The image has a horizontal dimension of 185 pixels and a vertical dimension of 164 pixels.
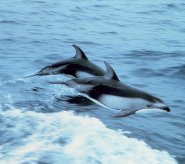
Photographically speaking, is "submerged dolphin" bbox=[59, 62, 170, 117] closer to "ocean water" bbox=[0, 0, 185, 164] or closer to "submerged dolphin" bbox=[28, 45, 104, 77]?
"ocean water" bbox=[0, 0, 185, 164]

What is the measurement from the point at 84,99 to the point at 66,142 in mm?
2811

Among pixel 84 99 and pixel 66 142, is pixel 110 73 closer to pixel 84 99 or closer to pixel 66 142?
pixel 84 99

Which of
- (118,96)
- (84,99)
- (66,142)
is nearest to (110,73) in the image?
(118,96)

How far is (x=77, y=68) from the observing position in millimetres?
12891

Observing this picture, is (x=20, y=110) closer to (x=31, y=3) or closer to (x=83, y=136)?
(x=83, y=136)

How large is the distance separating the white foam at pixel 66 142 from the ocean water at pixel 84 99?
0.02 meters

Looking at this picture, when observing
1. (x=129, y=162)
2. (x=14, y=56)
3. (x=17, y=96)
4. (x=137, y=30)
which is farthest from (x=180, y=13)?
(x=129, y=162)

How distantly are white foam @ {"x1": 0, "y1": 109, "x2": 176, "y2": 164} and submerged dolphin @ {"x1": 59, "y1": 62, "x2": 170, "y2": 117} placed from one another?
553 mm

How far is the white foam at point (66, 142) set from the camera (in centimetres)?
934

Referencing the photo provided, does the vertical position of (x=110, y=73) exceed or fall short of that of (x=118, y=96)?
it exceeds it

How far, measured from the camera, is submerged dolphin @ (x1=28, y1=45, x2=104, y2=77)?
1273cm

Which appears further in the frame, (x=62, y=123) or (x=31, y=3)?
(x=31, y=3)

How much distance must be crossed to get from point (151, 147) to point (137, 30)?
14.4 m

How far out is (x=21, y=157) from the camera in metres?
9.17
